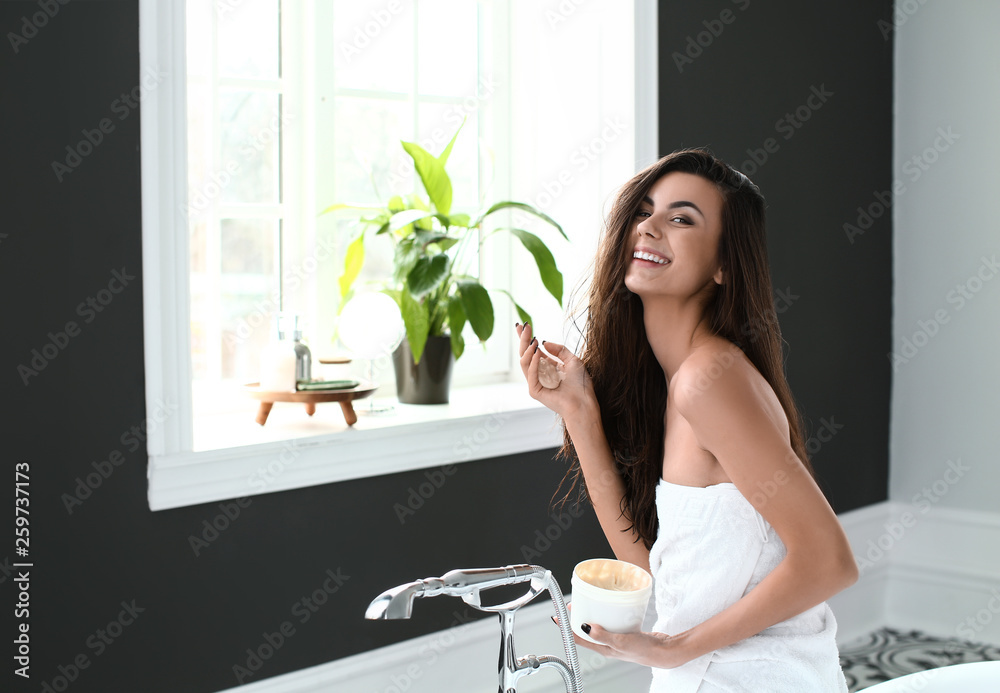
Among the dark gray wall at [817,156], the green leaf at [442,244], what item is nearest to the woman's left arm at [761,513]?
the green leaf at [442,244]

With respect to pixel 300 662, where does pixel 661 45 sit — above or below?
above

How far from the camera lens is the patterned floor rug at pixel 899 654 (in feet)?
8.48

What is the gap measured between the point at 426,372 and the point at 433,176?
0.45 metres

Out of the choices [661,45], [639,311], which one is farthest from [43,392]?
[661,45]

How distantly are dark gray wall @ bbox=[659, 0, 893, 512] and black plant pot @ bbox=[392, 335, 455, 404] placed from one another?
79cm

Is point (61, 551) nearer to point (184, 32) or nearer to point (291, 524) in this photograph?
point (291, 524)

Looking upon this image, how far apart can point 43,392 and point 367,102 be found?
1105mm

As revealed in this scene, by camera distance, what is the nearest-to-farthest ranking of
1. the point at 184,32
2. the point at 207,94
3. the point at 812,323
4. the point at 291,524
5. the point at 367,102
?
the point at 184,32 < the point at 291,524 < the point at 207,94 < the point at 367,102 < the point at 812,323

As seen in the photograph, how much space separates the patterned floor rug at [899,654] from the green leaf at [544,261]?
4.88ft

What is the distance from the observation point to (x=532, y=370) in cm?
133

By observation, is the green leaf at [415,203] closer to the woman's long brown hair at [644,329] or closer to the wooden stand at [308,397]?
the wooden stand at [308,397]

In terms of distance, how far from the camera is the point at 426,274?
183 centimetres

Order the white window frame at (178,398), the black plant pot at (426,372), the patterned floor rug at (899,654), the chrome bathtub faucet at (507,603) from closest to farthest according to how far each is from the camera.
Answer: the chrome bathtub faucet at (507,603) → the white window frame at (178,398) → the black plant pot at (426,372) → the patterned floor rug at (899,654)

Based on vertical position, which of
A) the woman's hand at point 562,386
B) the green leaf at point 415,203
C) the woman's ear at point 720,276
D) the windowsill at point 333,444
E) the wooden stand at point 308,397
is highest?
the green leaf at point 415,203
